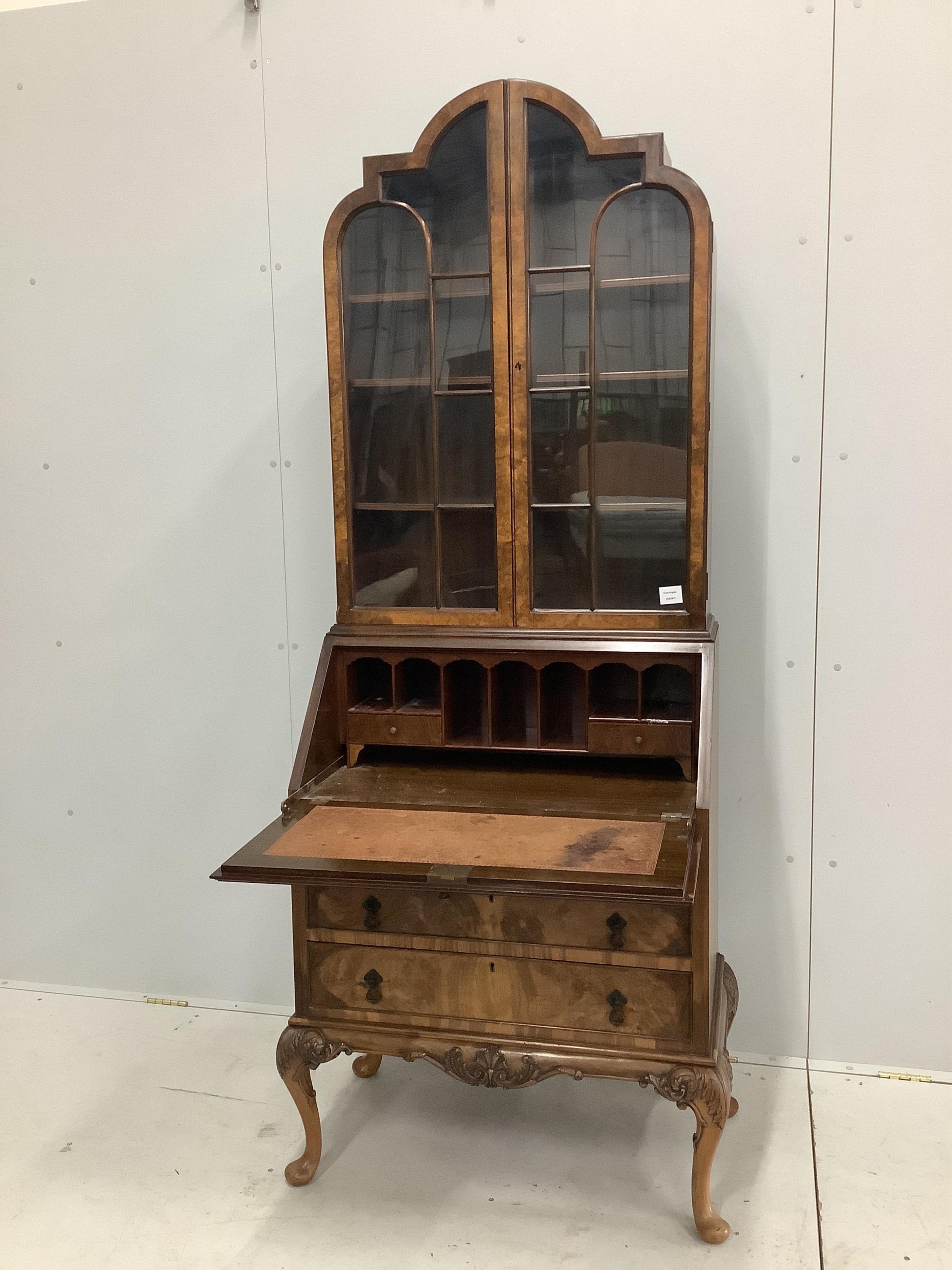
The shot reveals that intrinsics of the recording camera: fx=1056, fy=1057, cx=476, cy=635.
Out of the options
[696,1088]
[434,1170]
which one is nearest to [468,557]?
[696,1088]

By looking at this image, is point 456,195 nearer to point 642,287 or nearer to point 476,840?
point 642,287

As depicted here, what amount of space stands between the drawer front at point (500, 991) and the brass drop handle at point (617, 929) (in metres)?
0.05

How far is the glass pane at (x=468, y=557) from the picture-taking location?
2.16 m

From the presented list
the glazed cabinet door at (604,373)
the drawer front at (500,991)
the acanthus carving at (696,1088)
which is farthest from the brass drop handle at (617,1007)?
the glazed cabinet door at (604,373)

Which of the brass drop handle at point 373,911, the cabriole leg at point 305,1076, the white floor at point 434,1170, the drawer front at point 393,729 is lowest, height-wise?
the white floor at point 434,1170

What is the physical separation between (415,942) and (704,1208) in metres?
0.74

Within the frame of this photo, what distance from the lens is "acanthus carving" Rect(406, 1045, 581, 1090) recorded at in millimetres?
1962

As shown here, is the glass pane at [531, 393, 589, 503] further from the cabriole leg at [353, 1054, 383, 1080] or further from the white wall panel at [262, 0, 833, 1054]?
the cabriole leg at [353, 1054, 383, 1080]

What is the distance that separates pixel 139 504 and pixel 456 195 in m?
1.25

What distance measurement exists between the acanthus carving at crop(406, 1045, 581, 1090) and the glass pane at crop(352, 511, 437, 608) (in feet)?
2.89

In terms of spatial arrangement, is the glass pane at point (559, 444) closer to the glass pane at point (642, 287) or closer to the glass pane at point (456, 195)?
the glass pane at point (642, 287)

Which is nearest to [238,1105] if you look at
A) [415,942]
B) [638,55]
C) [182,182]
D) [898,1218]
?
[415,942]

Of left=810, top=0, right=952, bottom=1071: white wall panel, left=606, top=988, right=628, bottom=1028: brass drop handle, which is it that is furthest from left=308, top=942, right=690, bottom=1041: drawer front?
left=810, top=0, right=952, bottom=1071: white wall panel

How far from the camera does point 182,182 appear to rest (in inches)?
105
